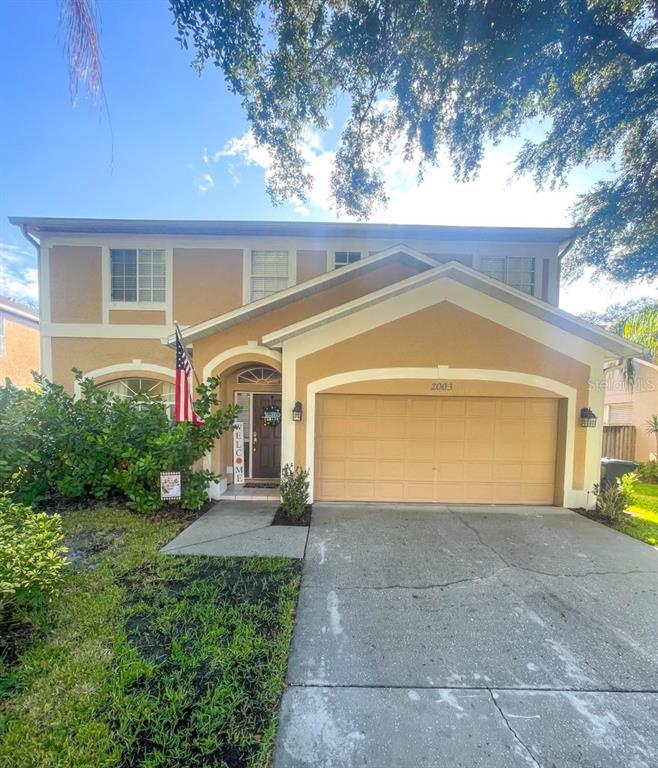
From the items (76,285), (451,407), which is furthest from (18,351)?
(451,407)

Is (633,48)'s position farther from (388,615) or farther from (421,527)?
(388,615)

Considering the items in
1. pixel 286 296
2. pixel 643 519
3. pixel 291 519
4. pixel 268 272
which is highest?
pixel 268 272

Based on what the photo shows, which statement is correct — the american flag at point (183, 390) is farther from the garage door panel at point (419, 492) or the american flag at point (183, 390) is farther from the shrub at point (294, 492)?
the garage door panel at point (419, 492)

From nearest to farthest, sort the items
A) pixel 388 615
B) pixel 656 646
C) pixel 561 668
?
pixel 561 668 < pixel 656 646 < pixel 388 615

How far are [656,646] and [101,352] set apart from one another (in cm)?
1304

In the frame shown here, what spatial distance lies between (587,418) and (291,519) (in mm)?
6770

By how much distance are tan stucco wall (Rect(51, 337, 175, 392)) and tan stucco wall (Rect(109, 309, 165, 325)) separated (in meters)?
0.56

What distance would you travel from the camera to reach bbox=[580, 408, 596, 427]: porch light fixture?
7.28 m

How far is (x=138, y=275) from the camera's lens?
34.2 ft

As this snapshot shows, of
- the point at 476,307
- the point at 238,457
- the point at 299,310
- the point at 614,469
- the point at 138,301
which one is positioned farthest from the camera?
the point at 138,301

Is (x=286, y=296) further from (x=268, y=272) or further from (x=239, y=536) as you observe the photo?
(x=239, y=536)

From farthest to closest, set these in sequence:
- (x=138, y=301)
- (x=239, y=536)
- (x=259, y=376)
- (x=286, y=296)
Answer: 1. (x=138, y=301)
2. (x=259, y=376)
3. (x=286, y=296)
4. (x=239, y=536)

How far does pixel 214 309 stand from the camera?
404 inches

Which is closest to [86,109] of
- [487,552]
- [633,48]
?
[487,552]
